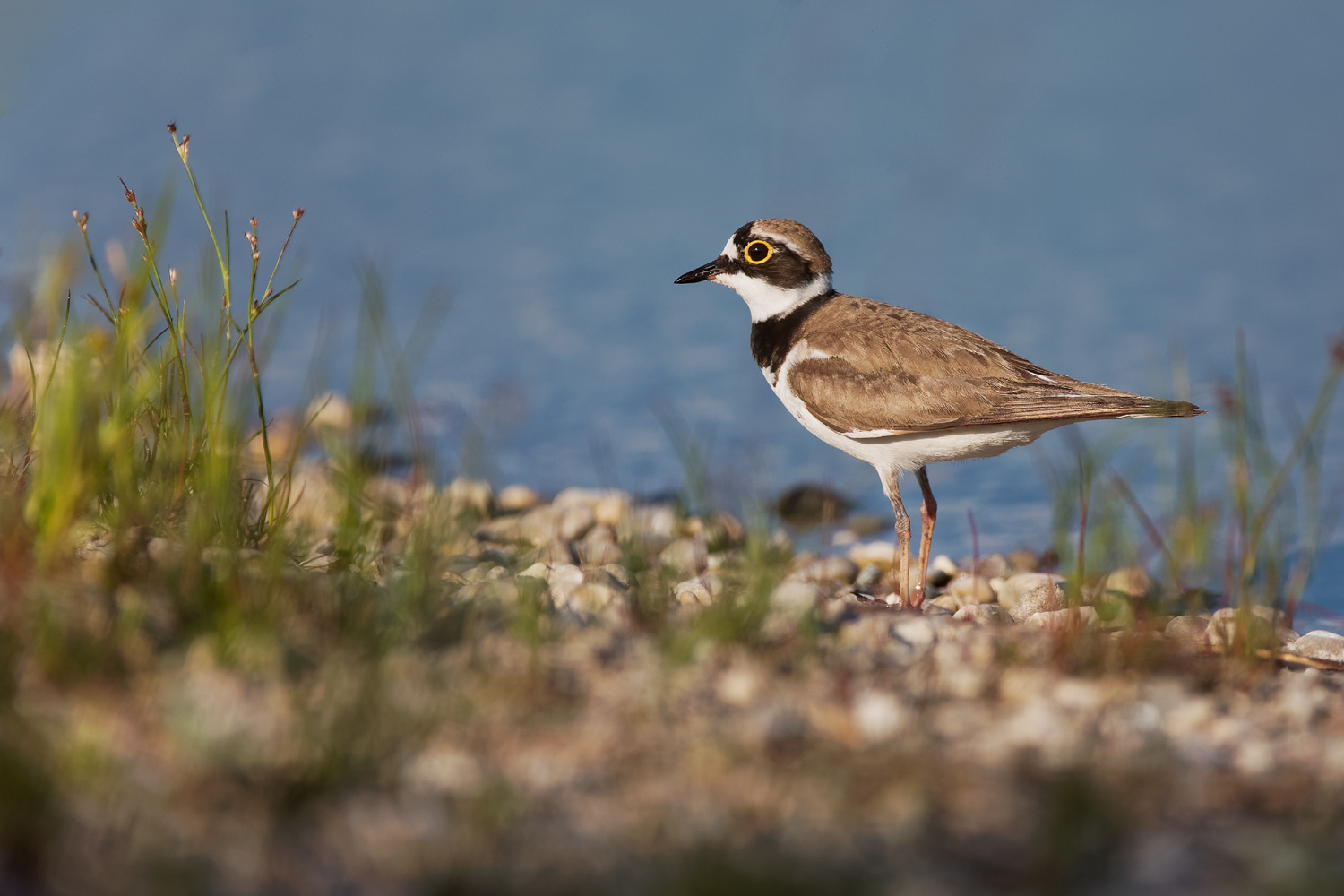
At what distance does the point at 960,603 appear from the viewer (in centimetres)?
629

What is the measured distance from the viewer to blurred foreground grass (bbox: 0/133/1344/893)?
2.44 metres

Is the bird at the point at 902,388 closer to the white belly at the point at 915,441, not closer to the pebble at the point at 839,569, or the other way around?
the white belly at the point at 915,441

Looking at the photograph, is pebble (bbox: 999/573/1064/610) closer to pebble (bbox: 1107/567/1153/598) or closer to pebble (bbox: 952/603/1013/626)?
pebble (bbox: 952/603/1013/626)

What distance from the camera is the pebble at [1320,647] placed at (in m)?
5.12

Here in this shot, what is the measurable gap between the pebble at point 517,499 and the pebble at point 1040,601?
4329 millimetres

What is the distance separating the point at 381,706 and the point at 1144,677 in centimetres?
237

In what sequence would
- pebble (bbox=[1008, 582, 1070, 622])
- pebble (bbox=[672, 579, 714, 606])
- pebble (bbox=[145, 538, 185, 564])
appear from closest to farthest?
pebble (bbox=[145, 538, 185, 564])
pebble (bbox=[672, 579, 714, 606])
pebble (bbox=[1008, 582, 1070, 622])

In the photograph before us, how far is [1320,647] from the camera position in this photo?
5.26 meters

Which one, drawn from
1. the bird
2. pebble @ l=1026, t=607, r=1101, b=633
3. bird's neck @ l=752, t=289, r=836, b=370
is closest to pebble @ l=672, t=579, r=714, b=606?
the bird

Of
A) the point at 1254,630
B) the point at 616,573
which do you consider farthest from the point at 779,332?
the point at 1254,630

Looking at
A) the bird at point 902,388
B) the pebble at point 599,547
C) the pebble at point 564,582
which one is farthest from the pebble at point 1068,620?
the pebble at point 599,547

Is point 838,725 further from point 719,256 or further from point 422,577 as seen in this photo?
point 719,256

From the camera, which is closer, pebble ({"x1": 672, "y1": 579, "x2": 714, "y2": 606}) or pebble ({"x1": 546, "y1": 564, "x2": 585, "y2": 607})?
pebble ({"x1": 546, "y1": 564, "x2": 585, "y2": 607})

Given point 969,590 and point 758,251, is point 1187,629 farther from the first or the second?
point 758,251
